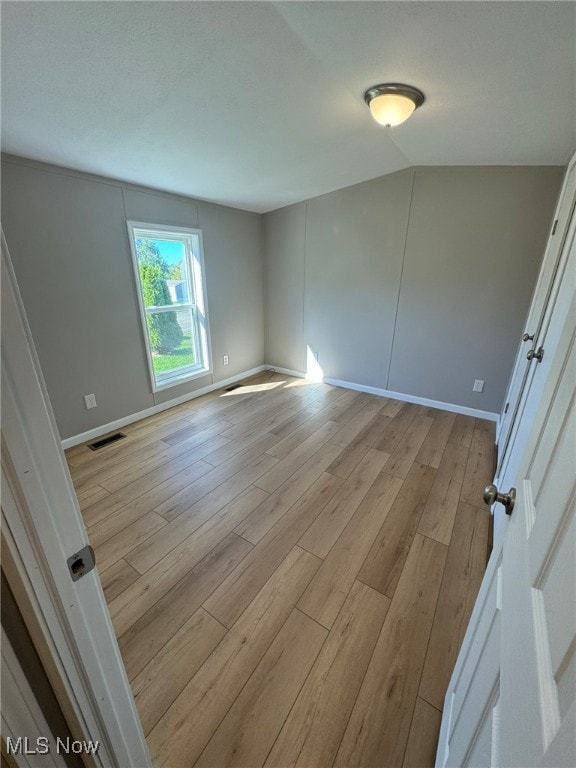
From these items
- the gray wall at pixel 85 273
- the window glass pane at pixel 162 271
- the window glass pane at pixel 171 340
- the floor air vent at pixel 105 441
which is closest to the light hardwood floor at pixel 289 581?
the floor air vent at pixel 105 441

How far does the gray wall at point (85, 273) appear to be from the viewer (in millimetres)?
2154

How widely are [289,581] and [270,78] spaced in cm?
248

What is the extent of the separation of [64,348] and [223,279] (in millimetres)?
1829

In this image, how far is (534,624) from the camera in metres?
0.43

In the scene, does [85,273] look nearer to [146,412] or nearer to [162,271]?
[162,271]

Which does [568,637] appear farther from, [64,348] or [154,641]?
[64,348]

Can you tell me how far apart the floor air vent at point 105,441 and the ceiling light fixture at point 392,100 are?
→ 2991 millimetres

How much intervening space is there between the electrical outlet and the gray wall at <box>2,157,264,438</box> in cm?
4

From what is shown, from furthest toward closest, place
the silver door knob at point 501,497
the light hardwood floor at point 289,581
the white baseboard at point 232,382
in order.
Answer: the white baseboard at point 232,382
the light hardwood floor at point 289,581
the silver door knob at point 501,497

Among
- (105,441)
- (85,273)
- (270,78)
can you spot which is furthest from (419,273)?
(105,441)

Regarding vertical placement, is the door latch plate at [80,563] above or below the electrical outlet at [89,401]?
above

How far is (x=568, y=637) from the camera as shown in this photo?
0.34 meters

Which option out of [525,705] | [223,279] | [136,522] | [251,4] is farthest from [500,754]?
[223,279]

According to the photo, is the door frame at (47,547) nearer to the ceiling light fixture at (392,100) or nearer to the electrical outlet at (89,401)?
the ceiling light fixture at (392,100)
